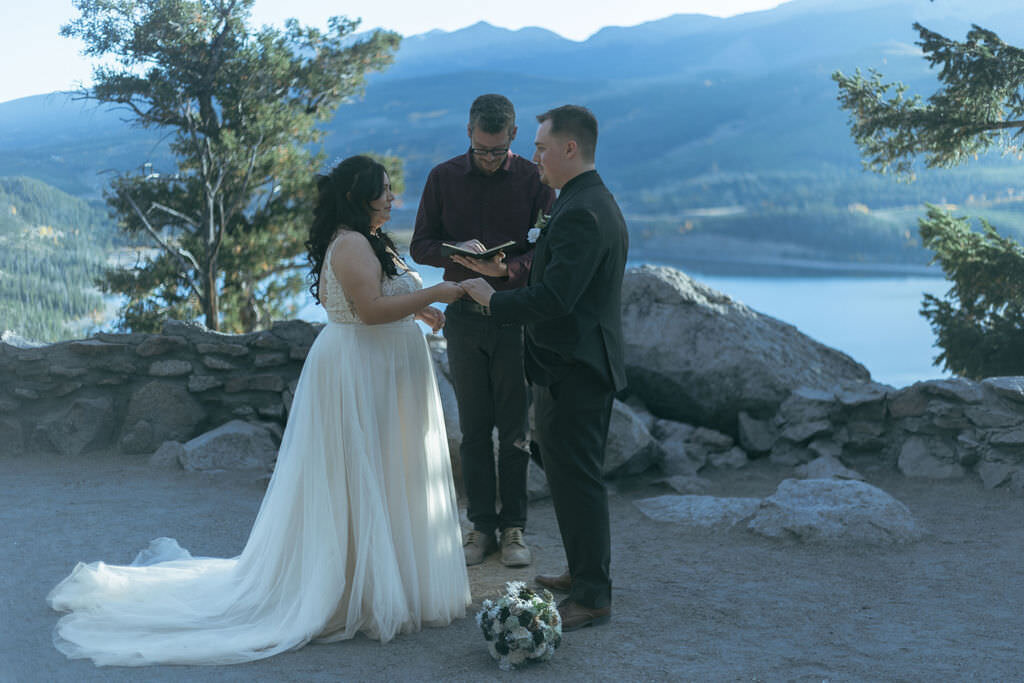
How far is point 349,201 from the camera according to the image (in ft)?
11.4

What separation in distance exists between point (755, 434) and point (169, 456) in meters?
4.12

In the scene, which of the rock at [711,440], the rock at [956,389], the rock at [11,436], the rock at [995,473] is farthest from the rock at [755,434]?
the rock at [11,436]

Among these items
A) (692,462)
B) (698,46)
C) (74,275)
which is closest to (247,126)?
(74,275)

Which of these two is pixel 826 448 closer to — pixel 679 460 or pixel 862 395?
pixel 862 395

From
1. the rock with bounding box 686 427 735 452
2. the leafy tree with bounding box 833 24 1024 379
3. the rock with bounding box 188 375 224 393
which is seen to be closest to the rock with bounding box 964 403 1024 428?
the rock with bounding box 686 427 735 452

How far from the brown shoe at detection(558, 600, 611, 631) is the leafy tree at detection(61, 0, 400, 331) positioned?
26.6 ft

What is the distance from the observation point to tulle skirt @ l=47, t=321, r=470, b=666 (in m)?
3.36

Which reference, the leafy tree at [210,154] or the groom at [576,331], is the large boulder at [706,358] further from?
the leafy tree at [210,154]

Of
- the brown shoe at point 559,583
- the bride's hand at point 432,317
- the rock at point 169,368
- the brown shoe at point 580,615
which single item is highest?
the bride's hand at point 432,317

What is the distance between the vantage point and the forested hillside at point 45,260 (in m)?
7.79

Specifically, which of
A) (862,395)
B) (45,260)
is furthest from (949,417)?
(45,260)

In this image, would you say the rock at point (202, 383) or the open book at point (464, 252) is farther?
the rock at point (202, 383)

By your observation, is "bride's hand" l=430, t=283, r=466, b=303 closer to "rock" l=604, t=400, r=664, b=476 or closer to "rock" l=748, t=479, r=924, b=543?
"rock" l=748, t=479, r=924, b=543

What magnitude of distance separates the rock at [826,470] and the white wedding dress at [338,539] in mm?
3204
